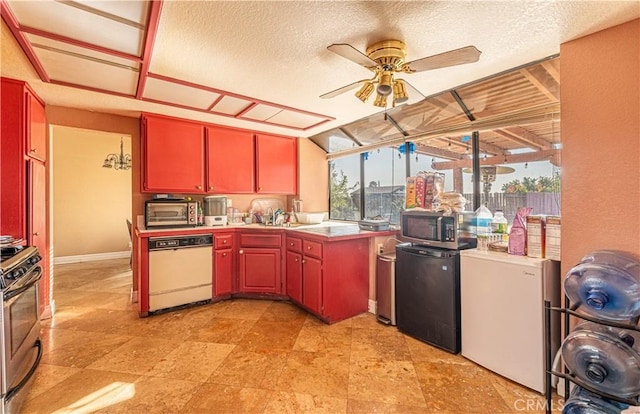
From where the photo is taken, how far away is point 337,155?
14.2ft

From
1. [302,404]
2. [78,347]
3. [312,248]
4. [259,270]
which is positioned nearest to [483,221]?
[312,248]

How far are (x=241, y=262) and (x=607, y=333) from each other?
10.5 feet

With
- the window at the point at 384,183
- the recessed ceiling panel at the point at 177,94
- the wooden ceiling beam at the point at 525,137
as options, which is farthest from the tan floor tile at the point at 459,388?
the recessed ceiling panel at the point at 177,94

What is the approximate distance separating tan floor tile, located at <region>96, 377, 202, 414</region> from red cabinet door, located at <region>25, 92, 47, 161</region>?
2.30 meters

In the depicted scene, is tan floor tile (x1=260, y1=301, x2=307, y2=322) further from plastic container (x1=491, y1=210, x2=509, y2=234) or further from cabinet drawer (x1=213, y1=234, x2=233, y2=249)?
plastic container (x1=491, y1=210, x2=509, y2=234)

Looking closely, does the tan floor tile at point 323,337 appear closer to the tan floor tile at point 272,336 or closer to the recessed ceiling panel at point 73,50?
the tan floor tile at point 272,336

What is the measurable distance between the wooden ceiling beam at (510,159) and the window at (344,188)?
1349mm

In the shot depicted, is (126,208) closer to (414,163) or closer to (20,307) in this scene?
(20,307)

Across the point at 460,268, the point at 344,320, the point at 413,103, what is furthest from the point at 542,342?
the point at 413,103

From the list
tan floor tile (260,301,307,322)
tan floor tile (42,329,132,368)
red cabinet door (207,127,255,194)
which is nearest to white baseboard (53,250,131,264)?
tan floor tile (42,329,132,368)

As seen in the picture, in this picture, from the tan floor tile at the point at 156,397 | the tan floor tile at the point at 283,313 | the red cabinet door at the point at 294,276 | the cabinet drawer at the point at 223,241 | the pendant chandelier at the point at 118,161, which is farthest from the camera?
the pendant chandelier at the point at 118,161

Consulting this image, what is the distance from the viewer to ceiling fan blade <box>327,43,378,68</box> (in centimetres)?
149

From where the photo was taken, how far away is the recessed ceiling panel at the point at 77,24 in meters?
1.47

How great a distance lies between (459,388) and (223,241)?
2750 mm
